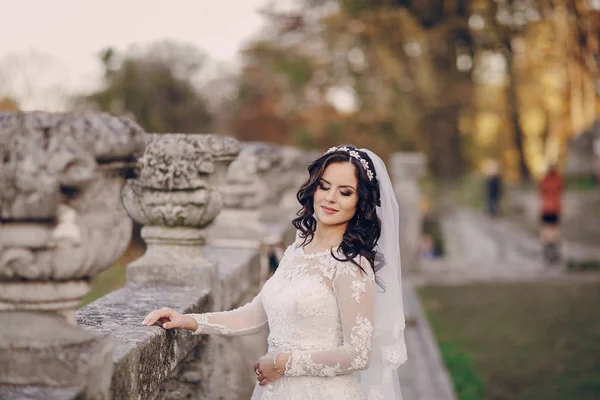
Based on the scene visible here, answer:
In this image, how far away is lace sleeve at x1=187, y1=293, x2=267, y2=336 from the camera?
3484mm

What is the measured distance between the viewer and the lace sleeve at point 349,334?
3162 millimetres

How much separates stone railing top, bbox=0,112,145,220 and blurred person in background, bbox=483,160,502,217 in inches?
965

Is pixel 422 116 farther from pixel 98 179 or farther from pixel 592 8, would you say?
pixel 98 179

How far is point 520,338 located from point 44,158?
8.27 meters

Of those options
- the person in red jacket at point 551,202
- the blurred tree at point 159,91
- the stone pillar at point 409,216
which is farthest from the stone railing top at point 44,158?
the blurred tree at point 159,91

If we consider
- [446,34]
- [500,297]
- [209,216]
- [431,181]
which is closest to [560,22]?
[446,34]

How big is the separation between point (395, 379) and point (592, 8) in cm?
2686

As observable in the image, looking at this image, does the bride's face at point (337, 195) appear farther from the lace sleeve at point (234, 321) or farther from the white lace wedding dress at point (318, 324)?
the lace sleeve at point (234, 321)

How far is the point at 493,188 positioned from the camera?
26.7 metres

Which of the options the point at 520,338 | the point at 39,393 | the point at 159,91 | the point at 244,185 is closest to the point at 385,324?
the point at 39,393

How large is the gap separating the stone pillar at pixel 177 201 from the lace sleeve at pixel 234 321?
0.64 meters

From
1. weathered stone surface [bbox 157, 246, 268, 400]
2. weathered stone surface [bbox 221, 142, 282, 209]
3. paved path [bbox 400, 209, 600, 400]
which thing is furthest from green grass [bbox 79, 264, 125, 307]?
weathered stone surface [bbox 157, 246, 268, 400]

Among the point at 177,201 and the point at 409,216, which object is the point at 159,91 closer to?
the point at 409,216

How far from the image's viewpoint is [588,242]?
18.9m
